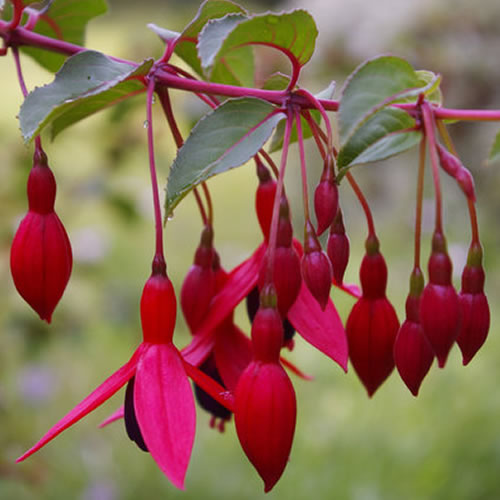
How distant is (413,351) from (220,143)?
0.63 ft

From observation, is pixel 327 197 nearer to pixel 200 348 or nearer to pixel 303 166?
pixel 303 166

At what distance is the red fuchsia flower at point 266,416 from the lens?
18.4 inches

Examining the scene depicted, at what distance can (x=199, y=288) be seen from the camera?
25.1 inches

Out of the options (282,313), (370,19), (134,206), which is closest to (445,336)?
(282,313)

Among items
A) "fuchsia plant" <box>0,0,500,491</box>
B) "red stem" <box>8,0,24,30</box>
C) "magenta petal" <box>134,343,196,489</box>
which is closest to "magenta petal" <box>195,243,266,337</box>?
"fuchsia plant" <box>0,0,500,491</box>

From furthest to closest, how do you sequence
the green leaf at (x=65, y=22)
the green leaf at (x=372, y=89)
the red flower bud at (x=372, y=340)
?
the green leaf at (x=65, y=22) → the red flower bud at (x=372, y=340) → the green leaf at (x=372, y=89)

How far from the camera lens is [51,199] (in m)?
0.57

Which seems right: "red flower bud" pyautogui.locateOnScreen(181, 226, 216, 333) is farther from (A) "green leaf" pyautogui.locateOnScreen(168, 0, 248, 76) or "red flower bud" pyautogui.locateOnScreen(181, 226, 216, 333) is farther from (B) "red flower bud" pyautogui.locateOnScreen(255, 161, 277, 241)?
(A) "green leaf" pyautogui.locateOnScreen(168, 0, 248, 76)

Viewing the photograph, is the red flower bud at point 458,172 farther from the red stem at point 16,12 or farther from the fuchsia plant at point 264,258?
the red stem at point 16,12

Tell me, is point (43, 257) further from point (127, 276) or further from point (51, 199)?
point (127, 276)

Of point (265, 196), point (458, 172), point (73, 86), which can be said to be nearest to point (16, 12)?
point (73, 86)

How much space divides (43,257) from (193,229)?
3875mm

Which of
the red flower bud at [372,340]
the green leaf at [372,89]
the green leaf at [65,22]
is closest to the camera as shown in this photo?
the green leaf at [372,89]

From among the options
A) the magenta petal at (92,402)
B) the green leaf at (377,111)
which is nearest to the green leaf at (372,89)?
the green leaf at (377,111)
